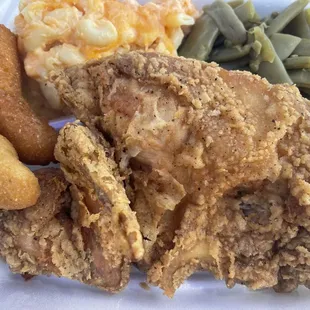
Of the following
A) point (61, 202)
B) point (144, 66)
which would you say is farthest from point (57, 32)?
point (61, 202)

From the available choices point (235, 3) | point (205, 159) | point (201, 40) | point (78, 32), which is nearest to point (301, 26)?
point (235, 3)

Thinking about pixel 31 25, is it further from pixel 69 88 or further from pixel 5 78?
pixel 69 88

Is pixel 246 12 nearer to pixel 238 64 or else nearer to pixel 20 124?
pixel 238 64

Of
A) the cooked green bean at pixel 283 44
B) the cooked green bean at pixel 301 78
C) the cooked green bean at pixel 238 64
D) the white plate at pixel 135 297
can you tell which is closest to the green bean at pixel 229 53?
the cooked green bean at pixel 238 64

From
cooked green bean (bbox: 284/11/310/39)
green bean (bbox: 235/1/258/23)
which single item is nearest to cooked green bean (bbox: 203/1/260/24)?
green bean (bbox: 235/1/258/23)

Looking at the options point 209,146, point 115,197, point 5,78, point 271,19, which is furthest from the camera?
point 271,19

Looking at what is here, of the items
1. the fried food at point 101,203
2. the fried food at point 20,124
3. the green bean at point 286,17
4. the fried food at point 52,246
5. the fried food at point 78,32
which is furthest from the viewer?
the green bean at point 286,17

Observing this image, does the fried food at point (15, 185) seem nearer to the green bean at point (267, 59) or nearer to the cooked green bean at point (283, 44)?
the green bean at point (267, 59)
